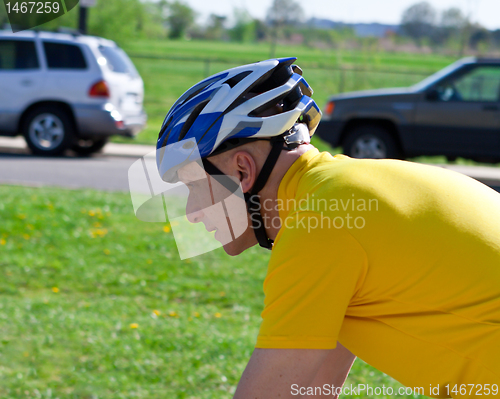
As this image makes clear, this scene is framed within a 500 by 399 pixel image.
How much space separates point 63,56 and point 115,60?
100 centimetres

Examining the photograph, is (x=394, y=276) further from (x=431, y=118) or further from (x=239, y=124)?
(x=431, y=118)

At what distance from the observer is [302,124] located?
5.47ft

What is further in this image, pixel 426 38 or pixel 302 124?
pixel 426 38

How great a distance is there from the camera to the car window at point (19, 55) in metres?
11.8

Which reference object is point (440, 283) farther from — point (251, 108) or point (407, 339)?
point (251, 108)

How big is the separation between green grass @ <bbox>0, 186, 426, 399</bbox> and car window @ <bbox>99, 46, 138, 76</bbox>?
240 inches

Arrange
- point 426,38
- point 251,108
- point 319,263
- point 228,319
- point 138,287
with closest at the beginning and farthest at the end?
1. point 319,263
2. point 251,108
3. point 228,319
4. point 138,287
5. point 426,38

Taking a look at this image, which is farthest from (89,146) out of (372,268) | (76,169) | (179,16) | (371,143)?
(179,16)

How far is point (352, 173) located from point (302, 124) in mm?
335

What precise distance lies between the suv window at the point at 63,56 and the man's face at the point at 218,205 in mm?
10683

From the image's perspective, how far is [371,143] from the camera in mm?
10805

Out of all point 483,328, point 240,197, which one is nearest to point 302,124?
point 240,197

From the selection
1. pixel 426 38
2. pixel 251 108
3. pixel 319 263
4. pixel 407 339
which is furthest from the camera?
pixel 426 38

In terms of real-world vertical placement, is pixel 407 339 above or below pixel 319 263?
below
